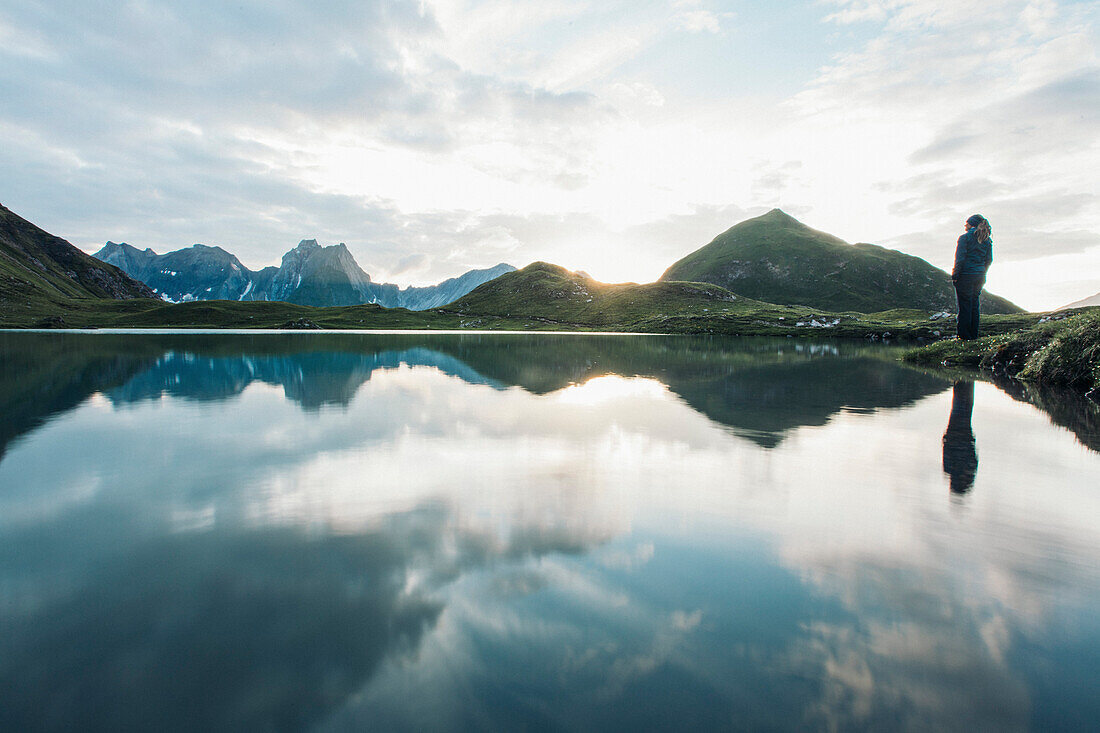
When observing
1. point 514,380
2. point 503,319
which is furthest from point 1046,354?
point 503,319

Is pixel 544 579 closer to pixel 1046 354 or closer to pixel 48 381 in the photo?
pixel 48 381

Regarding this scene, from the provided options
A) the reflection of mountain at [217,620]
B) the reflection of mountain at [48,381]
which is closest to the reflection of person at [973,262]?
the reflection of mountain at [217,620]

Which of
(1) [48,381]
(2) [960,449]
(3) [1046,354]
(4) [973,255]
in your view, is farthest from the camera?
(4) [973,255]

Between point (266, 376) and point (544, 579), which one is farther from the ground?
point (266, 376)

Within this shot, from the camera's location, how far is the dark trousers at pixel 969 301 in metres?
57.7

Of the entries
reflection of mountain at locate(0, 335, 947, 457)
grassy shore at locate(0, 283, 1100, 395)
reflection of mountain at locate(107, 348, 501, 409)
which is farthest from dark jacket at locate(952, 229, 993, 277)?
reflection of mountain at locate(107, 348, 501, 409)

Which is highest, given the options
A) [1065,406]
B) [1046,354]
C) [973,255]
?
[973,255]

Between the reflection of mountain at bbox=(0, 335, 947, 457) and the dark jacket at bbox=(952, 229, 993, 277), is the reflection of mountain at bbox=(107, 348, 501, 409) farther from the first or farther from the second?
the dark jacket at bbox=(952, 229, 993, 277)

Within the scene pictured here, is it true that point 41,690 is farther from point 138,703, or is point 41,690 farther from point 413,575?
point 413,575

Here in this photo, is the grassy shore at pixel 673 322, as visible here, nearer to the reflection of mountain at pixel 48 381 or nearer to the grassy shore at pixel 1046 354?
the grassy shore at pixel 1046 354

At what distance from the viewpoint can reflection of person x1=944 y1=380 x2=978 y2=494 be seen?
1384 centimetres

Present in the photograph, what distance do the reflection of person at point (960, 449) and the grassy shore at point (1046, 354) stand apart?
12314 millimetres

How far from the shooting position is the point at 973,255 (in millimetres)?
58250

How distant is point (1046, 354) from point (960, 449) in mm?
29037
